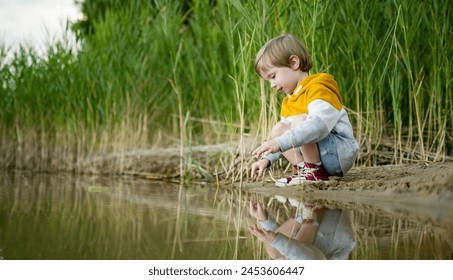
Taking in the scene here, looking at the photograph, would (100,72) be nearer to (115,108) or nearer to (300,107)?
(115,108)

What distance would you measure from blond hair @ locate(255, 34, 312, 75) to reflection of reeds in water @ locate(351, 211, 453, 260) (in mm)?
819

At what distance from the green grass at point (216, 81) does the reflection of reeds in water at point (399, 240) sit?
1120 mm

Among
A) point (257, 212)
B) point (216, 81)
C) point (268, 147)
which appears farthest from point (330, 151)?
point (216, 81)

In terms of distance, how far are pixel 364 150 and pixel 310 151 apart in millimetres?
811

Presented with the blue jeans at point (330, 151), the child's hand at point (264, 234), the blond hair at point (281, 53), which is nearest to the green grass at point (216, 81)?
the blond hair at point (281, 53)

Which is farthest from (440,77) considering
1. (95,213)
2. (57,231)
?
(57,231)

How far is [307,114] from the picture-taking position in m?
Answer: 2.21

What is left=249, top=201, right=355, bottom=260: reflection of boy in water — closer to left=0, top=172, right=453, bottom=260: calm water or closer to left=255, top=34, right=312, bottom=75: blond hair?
left=0, top=172, right=453, bottom=260: calm water

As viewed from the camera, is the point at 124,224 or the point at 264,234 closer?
the point at 264,234

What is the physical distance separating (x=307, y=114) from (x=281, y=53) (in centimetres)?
25

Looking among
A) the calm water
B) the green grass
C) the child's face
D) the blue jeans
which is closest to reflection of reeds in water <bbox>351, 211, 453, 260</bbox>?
the calm water

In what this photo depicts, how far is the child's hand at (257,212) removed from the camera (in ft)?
5.60

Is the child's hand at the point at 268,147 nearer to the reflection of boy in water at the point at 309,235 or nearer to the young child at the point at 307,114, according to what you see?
the young child at the point at 307,114

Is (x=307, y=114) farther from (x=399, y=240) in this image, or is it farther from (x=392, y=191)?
(x=399, y=240)
